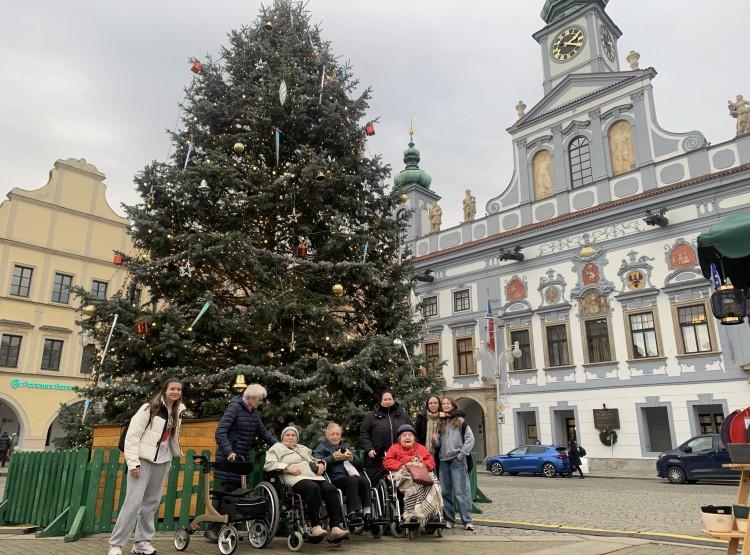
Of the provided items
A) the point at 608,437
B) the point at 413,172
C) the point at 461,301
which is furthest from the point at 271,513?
the point at 413,172

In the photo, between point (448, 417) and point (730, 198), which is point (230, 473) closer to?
point (448, 417)

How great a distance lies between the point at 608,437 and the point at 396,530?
19054 millimetres

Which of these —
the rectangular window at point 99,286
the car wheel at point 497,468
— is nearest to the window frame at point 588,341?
the car wheel at point 497,468

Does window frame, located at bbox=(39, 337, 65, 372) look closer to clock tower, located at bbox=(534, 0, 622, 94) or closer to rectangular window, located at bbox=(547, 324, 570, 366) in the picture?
rectangular window, located at bbox=(547, 324, 570, 366)

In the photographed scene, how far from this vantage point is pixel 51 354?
27.8 meters

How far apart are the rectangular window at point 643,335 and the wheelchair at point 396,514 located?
19.1 m

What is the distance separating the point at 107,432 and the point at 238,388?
192cm

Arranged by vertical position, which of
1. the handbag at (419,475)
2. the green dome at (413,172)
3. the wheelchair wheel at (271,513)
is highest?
the green dome at (413,172)

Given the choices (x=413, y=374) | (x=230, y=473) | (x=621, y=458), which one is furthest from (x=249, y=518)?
(x=621, y=458)

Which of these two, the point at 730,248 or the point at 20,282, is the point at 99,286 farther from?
the point at 730,248

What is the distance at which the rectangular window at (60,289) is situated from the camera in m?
28.2

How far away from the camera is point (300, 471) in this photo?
586 cm

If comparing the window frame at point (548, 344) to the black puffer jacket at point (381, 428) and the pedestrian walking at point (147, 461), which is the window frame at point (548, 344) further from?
the pedestrian walking at point (147, 461)

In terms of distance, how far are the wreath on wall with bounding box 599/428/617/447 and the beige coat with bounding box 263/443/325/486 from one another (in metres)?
20.0
